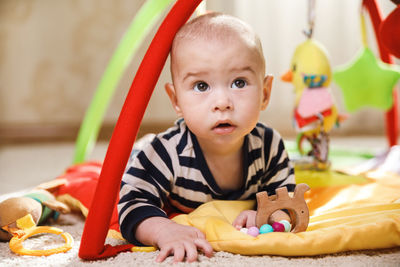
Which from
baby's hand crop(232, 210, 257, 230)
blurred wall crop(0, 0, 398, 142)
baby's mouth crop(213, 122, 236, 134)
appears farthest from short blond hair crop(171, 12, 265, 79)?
blurred wall crop(0, 0, 398, 142)

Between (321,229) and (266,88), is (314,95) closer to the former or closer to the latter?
(266,88)

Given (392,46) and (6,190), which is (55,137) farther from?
(392,46)

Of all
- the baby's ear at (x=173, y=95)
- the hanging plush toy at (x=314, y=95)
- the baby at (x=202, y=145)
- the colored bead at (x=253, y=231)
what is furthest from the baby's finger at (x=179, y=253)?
the hanging plush toy at (x=314, y=95)

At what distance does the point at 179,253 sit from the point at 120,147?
0.16 m

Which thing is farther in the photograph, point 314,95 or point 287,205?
point 314,95

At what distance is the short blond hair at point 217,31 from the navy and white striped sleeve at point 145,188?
159 mm

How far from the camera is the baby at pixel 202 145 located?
2.11 feet

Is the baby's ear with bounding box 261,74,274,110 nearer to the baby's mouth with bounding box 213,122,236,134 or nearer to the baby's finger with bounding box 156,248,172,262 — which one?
the baby's mouth with bounding box 213,122,236,134

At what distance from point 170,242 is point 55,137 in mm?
1781

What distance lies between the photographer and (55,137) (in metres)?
2.24

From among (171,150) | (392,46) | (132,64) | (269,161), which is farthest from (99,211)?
(132,64)

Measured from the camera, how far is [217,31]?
2.16ft

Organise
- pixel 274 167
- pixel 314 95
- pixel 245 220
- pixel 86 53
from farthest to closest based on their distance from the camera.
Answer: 1. pixel 86 53
2. pixel 314 95
3. pixel 274 167
4. pixel 245 220

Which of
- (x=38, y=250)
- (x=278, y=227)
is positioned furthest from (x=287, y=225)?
(x=38, y=250)
